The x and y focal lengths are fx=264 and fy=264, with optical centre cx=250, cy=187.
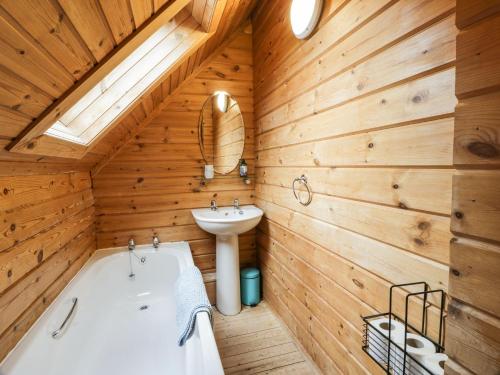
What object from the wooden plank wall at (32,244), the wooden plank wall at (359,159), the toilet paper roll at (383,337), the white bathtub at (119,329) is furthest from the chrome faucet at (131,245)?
the toilet paper roll at (383,337)

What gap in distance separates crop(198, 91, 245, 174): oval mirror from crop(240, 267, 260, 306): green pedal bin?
3.31 ft

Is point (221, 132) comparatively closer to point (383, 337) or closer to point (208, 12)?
point (208, 12)

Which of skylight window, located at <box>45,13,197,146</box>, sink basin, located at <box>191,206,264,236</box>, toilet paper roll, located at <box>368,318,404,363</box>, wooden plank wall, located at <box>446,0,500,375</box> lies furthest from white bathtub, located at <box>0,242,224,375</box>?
skylight window, located at <box>45,13,197,146</box>

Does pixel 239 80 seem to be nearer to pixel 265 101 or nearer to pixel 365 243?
pixel 265 101

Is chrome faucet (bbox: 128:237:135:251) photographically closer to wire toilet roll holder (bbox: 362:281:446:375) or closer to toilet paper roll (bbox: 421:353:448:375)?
wire toilet roll holder (bbox: 362:281:446:375)

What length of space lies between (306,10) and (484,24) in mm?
1258

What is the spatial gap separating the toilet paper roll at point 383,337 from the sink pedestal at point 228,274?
1465 millimetres

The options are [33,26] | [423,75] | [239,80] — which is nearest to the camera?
[33,26]

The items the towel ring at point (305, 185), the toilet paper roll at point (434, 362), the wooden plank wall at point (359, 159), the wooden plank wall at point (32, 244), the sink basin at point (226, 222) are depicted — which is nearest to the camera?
the toilet paper roll at point (434, 362)

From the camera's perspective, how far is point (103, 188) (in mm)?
2295

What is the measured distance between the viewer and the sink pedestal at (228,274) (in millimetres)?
2334

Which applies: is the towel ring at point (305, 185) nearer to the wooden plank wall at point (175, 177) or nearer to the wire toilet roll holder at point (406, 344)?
the wire toilet roll holder at point (406, 344)

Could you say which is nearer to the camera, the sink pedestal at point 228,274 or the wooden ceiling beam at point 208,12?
the wooden ceiling beam at point 208,12

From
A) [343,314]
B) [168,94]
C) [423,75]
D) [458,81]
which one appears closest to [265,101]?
[168,94]
